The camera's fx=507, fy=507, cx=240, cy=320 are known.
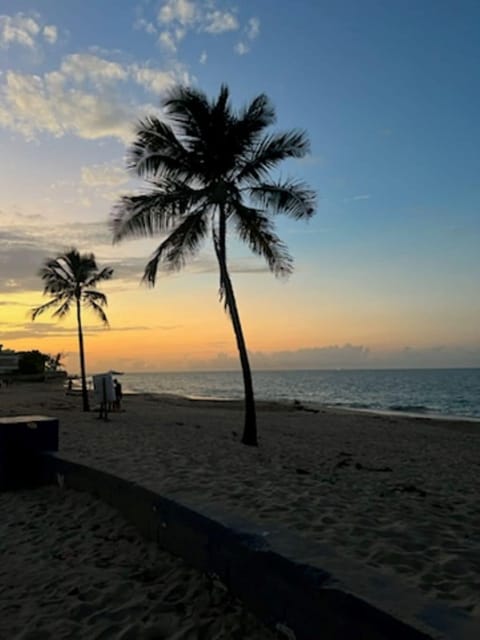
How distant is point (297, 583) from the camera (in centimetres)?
294

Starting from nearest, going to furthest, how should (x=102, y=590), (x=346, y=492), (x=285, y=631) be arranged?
(x=285, y=631), (x=102, y=590), (x=346, y=492)

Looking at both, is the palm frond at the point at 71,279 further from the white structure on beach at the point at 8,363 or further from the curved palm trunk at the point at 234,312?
the white structure on beach at the point at 8,363

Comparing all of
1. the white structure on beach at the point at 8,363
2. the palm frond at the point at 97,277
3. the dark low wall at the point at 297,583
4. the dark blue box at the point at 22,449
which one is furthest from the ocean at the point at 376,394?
the dark low wall at the point at 297,583

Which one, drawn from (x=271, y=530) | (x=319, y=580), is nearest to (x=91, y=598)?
(x=271, y=530)

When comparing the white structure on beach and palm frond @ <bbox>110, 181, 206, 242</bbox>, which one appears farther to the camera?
the white structure on beach

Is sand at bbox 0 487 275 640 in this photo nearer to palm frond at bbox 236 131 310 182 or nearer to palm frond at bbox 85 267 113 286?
palm frond at bbox 236 131 310 182

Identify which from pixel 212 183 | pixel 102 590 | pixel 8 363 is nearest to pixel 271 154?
pixel 212 183

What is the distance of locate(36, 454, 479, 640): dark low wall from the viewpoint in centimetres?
240

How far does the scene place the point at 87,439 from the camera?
10.9m

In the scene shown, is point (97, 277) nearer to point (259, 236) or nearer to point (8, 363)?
point (259, 236)

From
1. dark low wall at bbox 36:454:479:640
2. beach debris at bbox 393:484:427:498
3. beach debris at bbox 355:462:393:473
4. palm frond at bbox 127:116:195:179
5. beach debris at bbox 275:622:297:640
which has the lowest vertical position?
beach debris at bbox 355:462:393:473

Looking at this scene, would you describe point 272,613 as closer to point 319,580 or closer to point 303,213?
point 319,580

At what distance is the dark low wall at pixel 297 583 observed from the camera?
240cm

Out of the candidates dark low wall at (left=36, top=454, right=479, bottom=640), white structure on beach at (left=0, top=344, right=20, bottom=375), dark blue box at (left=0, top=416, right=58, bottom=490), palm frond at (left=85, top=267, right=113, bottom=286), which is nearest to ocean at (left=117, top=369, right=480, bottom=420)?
white structure on beach at (left=0, top=344, right=20, bottom=375)
